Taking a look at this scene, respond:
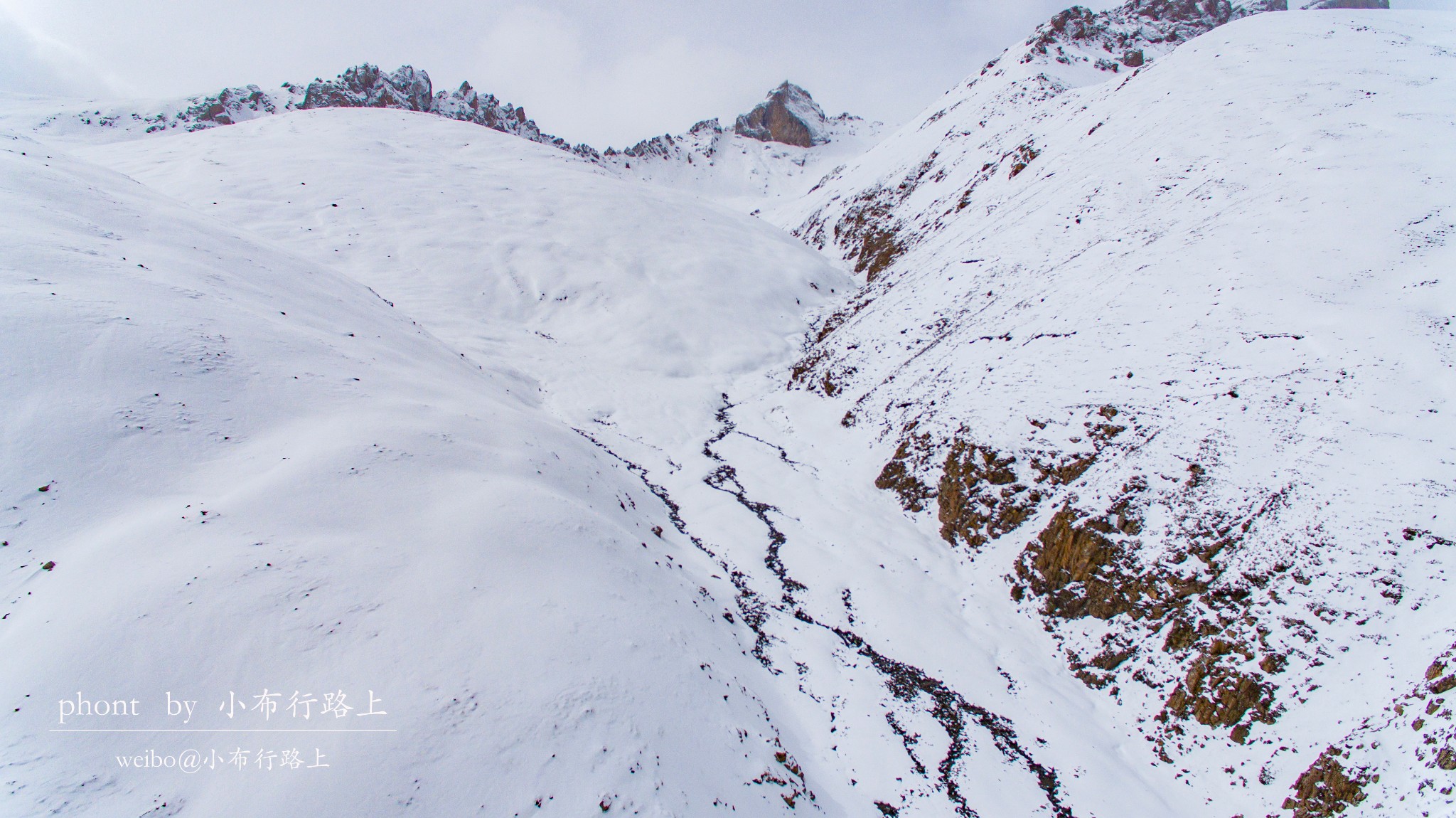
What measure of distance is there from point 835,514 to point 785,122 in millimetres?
134492

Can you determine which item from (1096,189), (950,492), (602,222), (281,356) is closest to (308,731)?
(281,356)

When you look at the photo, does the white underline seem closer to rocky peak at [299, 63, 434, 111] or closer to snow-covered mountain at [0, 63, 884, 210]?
snow-covered mountain at [0, 63, 884, 210]

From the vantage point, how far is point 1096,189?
2534cm

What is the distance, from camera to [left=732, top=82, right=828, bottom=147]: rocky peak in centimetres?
12925

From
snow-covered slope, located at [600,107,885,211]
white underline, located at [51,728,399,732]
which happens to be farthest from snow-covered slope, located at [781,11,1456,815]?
snow-covered slope, located at [600,107,885,211]

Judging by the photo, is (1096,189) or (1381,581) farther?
(1096,189)

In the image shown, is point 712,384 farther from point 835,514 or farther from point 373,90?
point 373,90

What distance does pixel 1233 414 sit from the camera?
1395cm

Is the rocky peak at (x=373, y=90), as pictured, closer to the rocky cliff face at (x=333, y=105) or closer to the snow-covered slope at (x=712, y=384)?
the rocky cliff face at (x=333, y=105)

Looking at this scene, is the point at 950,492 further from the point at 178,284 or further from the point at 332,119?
the point at 332,119

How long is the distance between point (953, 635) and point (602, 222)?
3794 cm

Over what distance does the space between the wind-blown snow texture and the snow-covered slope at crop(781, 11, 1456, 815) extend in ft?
0.32

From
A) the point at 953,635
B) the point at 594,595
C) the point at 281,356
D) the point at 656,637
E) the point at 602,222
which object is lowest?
the point at 953,635

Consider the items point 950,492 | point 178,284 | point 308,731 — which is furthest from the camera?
point 950,492
